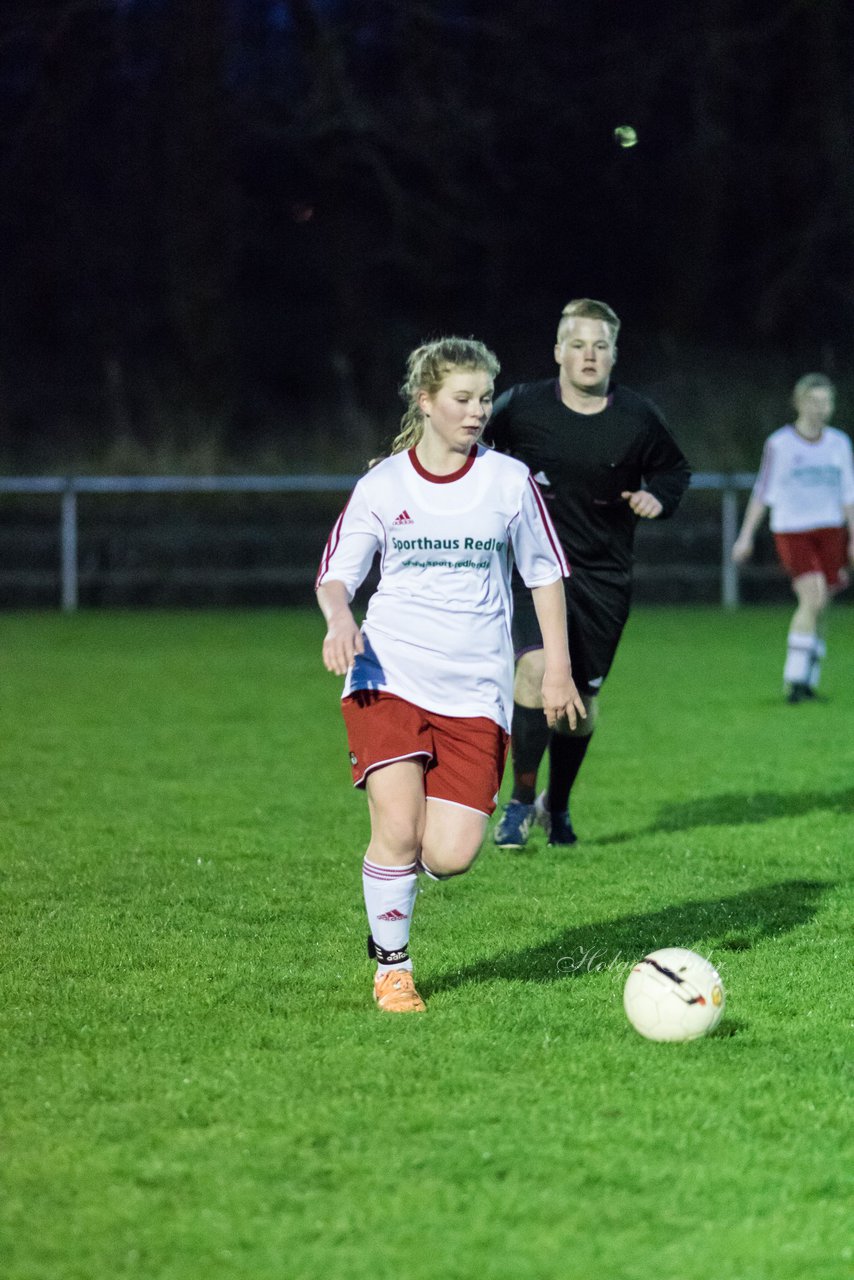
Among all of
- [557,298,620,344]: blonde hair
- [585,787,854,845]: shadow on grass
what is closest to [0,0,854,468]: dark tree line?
[585,787,854,845]: shadow on grass

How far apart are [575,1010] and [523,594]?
255 cm

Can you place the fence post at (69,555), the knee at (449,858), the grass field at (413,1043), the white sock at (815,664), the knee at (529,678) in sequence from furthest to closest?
the fence post at (69,555) → the white sock at (815,664) → the knee at (529,678) → the knee at (449,858) → the grass field at (413,1043)

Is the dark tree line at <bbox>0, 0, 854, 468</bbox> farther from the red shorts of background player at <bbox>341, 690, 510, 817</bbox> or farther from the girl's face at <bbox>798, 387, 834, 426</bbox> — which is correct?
the red shorts of background player at <bbox>341, 690, 510, 817</bbox>

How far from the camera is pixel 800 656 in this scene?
11758mm

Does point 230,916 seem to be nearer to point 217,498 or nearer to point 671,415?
point 217,498

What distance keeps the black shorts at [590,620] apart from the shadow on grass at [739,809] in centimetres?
82

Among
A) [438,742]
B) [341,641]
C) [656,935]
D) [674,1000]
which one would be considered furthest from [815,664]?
[341,641]

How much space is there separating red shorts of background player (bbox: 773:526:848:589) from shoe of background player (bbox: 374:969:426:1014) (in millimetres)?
7928

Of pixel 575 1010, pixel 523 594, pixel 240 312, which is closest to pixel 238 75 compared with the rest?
pixel 240 312

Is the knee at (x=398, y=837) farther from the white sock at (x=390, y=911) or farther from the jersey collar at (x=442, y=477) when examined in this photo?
the jersey collar at (x=442, y=477)

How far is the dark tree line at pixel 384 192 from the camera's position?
29.2 metres

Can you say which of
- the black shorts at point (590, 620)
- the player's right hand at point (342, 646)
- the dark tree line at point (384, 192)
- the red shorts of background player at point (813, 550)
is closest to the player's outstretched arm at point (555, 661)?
the player's right hand at point (342, 646)

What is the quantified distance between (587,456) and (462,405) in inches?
82.3

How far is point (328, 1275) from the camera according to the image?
9.78 feet
